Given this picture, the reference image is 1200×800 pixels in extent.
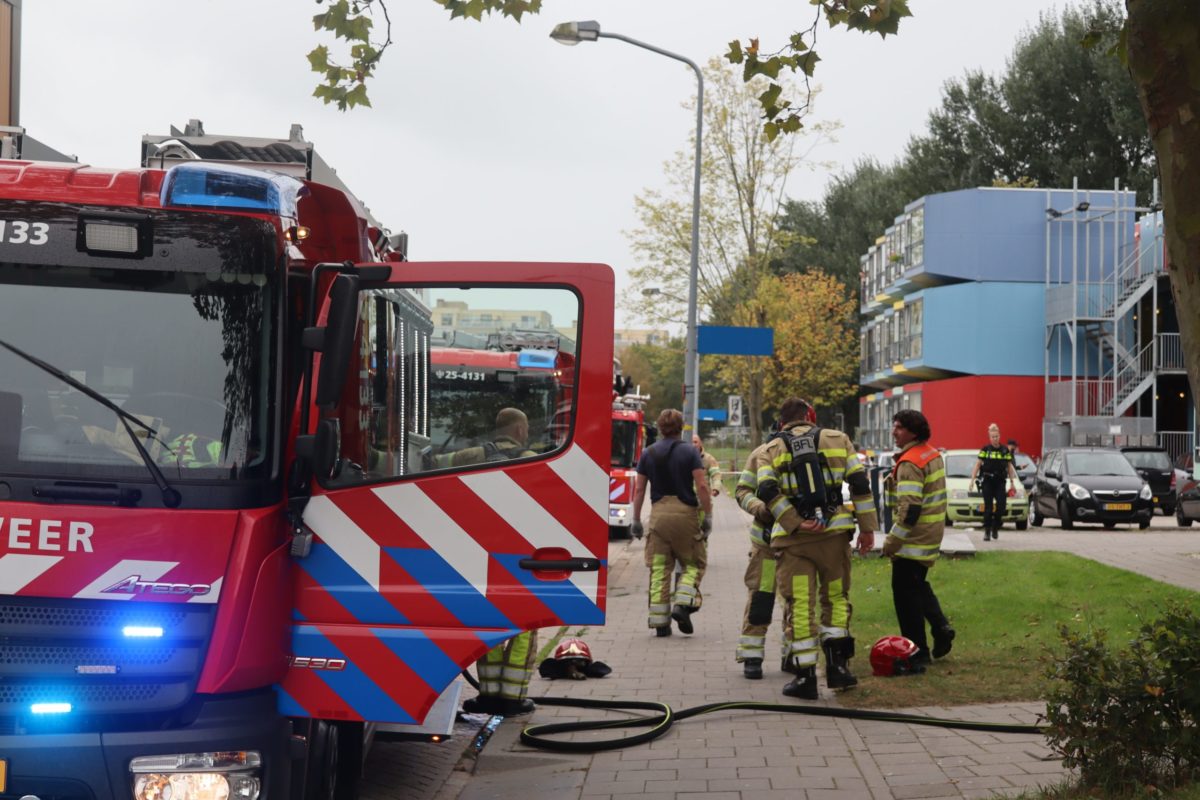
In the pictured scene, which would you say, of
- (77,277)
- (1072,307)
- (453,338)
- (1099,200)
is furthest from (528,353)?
(1099,200)

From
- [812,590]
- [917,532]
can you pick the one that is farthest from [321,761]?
[917,532]

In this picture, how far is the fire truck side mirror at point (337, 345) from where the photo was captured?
475 cm

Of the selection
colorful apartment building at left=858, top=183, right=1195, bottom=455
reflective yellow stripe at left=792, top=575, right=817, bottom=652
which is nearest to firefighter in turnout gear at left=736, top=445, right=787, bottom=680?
reflective yellow stripe at left=792, top=575, right=817, bottom=652

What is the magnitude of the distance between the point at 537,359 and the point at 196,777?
1.88 meters

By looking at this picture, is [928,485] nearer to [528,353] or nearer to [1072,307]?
[528,353]

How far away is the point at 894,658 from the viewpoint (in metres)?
9.55

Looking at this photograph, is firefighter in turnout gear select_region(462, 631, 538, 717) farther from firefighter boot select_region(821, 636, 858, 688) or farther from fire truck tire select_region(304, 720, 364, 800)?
fire truck tire select_region(304, 720, 364, 800)

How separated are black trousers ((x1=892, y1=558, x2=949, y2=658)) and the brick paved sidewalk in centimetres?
46

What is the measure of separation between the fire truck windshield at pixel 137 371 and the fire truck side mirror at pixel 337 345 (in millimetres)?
283

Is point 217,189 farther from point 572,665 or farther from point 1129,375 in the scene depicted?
point 1129,375

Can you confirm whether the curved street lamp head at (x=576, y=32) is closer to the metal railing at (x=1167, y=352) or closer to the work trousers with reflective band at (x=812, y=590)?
the work trousers with reflective band at (x=812, y=590)

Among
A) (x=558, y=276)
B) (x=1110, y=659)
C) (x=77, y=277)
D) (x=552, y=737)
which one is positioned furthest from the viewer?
(x=552, y=737)

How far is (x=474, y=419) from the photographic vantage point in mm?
5289

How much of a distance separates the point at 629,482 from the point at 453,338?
789 inches
